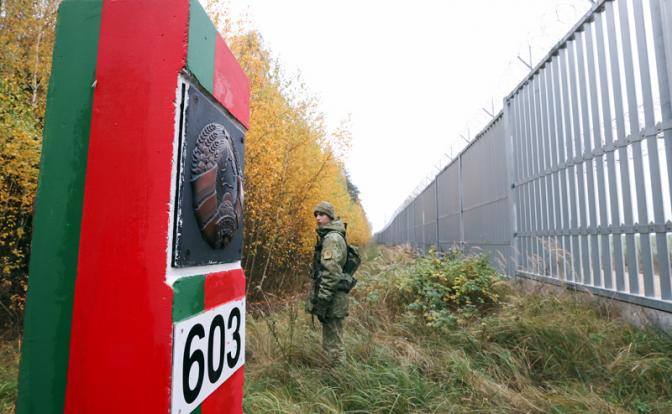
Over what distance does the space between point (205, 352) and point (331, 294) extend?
2642 mm

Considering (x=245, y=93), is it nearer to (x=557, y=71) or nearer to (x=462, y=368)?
(x=462, y=368)

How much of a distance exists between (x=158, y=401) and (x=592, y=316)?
3847 millimetres

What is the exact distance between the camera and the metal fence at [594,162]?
2998mm

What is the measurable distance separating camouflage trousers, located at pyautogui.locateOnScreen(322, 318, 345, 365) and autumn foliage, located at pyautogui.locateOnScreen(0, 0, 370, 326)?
2868mm

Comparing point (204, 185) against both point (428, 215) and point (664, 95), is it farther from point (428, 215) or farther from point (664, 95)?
point (428, 215)

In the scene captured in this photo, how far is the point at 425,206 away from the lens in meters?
13.6

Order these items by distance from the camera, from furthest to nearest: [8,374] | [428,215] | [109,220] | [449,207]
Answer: [428,215] → [449,207] → [8,374] → [109,220]

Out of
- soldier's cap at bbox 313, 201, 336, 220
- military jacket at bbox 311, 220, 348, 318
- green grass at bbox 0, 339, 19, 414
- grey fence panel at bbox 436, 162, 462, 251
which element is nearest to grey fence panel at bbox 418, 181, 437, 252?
grey fence panel at bbox 436, 162, 462, 251

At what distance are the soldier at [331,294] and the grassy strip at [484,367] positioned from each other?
0.51 ft

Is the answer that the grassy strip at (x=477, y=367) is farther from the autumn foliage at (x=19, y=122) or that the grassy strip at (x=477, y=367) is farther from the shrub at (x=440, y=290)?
the autumn foliage at (x=19, y=122)

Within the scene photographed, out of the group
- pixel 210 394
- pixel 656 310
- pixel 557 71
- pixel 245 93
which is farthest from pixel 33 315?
pixel 557 71

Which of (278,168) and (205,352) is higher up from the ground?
(278,168)

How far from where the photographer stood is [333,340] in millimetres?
3520

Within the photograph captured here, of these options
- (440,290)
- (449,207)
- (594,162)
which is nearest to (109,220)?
(594,162)
